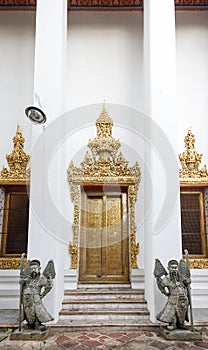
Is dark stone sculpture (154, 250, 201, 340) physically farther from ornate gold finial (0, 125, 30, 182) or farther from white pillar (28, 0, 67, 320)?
ornate gold finial (0, 125, 30, 182)

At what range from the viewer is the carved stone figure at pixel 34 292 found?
13.3ft

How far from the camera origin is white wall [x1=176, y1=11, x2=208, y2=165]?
6.14 meters

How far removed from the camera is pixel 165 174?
4.81 metres

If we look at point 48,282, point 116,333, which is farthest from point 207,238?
point 48,282

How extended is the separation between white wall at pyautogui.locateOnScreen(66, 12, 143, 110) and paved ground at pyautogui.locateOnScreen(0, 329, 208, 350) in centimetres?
391

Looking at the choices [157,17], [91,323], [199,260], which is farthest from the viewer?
[199,260]

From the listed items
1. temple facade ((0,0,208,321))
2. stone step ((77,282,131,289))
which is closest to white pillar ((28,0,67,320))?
temple facade ((0,0,208,321))

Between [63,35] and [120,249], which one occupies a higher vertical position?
[63,35]

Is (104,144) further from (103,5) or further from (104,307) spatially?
(103,5)

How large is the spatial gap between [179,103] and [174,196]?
7.61ft

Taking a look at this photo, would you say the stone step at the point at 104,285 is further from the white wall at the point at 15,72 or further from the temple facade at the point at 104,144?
the white wall at the point at 15,72

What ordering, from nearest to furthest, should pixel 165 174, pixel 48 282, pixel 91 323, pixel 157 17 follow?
pixel 48 282
pixel 91 323
pixel 165 174
pixel 157 17

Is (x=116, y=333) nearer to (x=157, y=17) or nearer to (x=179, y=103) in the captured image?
(x=179, y=103)

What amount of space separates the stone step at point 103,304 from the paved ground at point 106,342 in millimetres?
652
